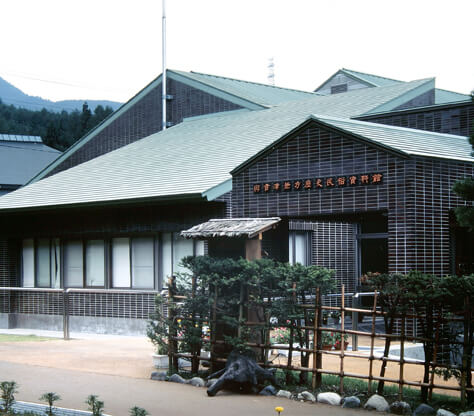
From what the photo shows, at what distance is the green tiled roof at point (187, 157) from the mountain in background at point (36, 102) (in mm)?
82413

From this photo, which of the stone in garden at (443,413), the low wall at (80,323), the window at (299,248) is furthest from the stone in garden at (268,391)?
the window at (299,248)

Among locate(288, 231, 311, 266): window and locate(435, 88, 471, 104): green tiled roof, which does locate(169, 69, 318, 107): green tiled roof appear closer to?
locate(435, 88, 471, 104): green tiled roof

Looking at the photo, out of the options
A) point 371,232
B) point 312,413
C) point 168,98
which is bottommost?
point 312,413

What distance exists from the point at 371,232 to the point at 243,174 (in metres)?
5.24

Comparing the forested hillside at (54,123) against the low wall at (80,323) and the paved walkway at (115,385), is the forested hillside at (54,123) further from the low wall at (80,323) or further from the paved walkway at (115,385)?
the paved walkway at (115,385)

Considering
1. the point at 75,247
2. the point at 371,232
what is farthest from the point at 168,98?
the point at 371,232

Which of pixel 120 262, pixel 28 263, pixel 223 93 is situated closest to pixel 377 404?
pixel 120 262

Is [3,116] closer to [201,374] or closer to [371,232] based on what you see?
[371,232]

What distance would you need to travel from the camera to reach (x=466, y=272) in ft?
56.7

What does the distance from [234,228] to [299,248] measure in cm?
894

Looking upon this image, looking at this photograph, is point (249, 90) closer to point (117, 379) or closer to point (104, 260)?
point (104, 260)

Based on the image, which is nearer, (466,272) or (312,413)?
(312,413)

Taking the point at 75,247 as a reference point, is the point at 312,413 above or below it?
below

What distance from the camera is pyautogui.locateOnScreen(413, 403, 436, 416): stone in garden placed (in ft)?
31.6
